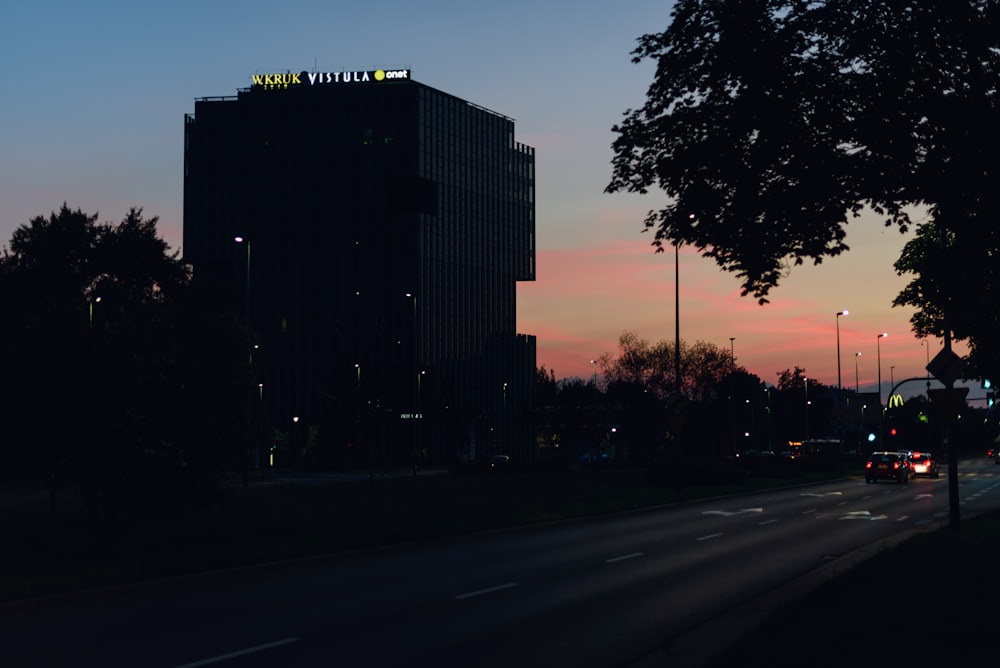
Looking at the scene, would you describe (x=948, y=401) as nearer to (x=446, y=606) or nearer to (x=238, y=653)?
(x=446, y=606)

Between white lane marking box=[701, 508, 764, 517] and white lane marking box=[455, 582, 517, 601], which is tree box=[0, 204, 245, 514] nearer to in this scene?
Answer: white lane marking box=[455, 582, 517, 601]

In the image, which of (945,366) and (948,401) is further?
(945,366)

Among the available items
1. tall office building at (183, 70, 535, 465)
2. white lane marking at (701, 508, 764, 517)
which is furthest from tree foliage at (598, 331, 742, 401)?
white lane marking at (701, 508, 764, 517)

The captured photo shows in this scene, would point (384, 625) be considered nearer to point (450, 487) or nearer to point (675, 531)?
point (675, 531)

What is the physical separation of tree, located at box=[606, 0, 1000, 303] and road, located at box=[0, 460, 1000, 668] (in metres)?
5.69

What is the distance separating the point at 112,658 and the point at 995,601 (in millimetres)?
9518

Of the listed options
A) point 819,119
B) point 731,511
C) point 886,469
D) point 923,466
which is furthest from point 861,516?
point 923,466

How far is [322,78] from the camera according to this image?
466ft

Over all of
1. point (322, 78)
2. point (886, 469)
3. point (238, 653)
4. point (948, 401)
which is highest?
point (322, 78)

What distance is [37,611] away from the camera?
→ 1541cm

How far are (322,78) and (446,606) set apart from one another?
13288cm

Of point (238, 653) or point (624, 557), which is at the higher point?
point (238, 653)

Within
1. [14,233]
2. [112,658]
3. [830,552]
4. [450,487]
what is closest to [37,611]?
[112,658]

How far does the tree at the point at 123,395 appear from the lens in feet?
80.4
